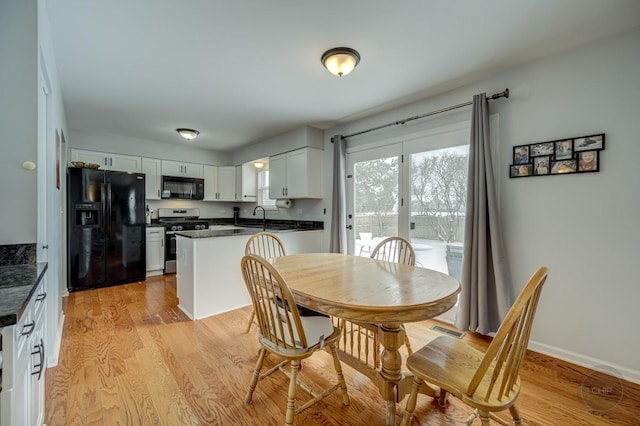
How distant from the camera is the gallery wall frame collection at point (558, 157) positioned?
2074 millimetres

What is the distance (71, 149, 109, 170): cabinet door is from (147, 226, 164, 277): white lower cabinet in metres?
1.23

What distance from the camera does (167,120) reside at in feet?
12.6

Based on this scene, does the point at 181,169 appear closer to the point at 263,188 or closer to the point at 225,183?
the point at 225,183

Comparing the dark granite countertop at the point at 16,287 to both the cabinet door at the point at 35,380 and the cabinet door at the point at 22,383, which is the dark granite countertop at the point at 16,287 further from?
the cabinet door at the point at 35,380

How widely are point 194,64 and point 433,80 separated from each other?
2.20m

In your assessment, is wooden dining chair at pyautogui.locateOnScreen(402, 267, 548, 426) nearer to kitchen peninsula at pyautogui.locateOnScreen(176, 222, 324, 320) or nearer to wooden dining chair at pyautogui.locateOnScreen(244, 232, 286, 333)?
wooden dining chair at pyautogui.locateOnScreen(244, 232, 286, 333)

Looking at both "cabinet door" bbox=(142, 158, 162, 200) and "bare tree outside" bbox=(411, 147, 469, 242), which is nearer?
"bare tree outside" bbox=(411, 147, 469, 242)

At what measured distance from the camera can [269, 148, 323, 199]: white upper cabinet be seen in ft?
13.4

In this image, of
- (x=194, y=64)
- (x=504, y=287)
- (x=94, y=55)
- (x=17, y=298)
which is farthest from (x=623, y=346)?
(x=94, y=55)

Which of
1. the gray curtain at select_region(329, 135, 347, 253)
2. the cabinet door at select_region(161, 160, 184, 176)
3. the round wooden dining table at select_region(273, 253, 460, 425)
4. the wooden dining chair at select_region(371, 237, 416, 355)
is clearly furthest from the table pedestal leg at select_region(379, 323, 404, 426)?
the cabinet door at select_region(161, 160, 184, 176)

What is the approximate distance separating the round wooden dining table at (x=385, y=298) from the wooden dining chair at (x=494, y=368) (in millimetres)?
132

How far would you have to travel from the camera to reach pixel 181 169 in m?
5.31

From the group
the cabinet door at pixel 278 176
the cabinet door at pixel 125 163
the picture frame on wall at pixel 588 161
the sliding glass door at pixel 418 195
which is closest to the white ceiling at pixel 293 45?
the sliding glass door at pixel 418 195

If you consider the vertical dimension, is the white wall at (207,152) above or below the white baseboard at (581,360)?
above
